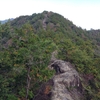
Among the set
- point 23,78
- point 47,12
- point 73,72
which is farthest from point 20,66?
point 47,12

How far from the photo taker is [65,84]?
21547mm

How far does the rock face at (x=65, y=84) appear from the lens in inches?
787

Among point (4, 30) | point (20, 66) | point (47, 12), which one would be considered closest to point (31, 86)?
point (20, 66)

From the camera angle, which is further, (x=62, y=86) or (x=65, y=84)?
(x=65, y=84)

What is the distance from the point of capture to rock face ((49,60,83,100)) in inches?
787

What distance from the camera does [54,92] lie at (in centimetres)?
1998

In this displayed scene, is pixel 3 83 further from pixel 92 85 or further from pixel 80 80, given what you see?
pixel 92 85

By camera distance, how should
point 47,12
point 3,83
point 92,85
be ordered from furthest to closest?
point 47,12 < point 92,85 < point 3,83

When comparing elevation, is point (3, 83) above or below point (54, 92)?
above

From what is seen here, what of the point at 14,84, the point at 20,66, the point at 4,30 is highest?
the point at 4,30

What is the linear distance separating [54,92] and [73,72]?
4758mm

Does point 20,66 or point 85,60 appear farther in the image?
point 85,60

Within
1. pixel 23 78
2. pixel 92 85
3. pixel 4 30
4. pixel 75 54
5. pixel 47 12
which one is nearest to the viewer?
pixel 23 78

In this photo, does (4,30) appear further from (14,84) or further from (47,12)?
(47,12)
